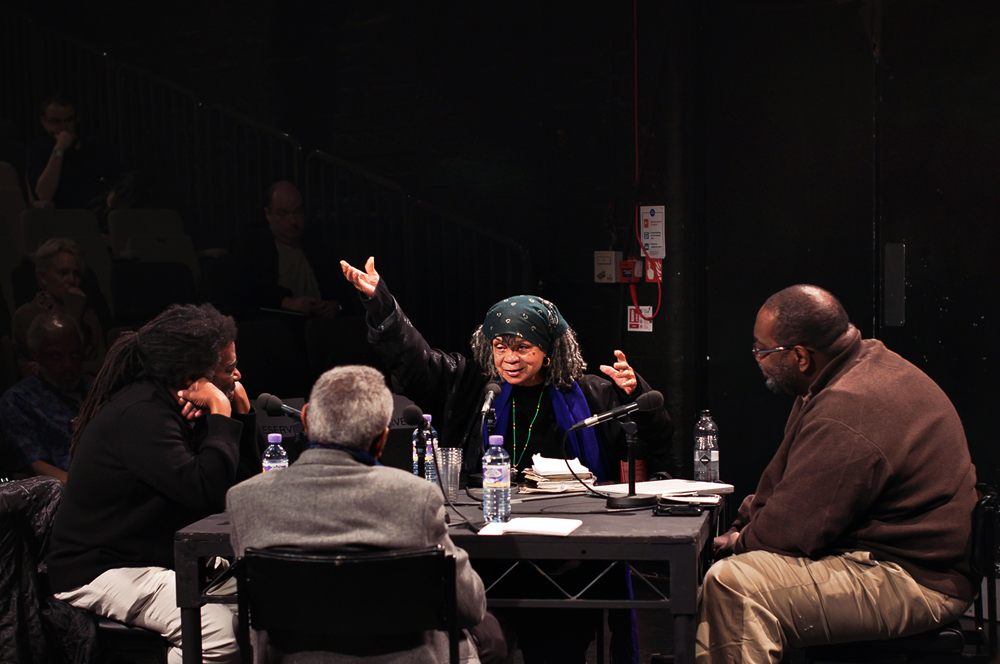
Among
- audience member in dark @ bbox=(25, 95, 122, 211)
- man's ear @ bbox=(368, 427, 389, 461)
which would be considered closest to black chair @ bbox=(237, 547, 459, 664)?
man's ear @ bbox=(368, 427, 389, 461)

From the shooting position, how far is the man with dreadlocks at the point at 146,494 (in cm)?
301

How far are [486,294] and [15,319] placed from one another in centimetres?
267

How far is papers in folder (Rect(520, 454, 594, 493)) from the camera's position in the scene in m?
3.47

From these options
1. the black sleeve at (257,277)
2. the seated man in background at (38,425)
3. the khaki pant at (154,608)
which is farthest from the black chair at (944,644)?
the black sleeve at (257,277)

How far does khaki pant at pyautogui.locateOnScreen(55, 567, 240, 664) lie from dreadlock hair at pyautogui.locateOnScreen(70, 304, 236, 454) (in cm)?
54

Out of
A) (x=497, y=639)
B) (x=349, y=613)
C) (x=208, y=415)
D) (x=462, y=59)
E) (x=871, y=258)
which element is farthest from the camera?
(x=462, y=59)

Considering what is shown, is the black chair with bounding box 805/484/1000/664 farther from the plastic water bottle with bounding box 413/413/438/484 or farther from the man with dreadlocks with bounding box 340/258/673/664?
the plastic water bottle with bounding box 413/413/438/484

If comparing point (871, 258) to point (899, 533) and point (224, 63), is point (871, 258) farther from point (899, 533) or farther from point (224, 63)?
point (224, 63)

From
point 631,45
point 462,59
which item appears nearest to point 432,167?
point 462,59

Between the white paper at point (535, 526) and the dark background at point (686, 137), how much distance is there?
265cm

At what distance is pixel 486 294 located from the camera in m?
5.79

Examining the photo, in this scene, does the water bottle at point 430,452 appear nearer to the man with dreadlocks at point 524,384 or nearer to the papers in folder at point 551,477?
the papers in folder at point 551,477

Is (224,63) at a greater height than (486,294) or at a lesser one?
greater

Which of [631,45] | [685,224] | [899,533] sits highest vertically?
[631,45]
